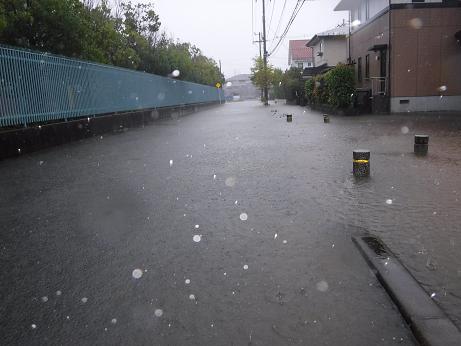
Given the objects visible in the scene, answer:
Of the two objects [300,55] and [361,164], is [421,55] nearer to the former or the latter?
[361,164]

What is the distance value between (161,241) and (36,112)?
9.82m

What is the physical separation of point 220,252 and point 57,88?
1196 cm

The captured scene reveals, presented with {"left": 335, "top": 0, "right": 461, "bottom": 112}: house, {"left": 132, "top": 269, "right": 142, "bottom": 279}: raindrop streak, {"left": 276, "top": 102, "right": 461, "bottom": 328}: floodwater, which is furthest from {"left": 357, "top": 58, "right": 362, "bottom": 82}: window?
{"left": 132, "top": 269, "right": 142, "bottom": 279}: raindrop streak

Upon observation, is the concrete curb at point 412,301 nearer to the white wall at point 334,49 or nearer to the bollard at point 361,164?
the bollard at point 361,164

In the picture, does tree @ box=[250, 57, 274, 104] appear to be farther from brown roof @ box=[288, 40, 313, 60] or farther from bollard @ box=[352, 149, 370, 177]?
bollard @ box=[352, 149, 370, 177]

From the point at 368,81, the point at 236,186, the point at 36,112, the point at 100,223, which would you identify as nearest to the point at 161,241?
the point at 100,223

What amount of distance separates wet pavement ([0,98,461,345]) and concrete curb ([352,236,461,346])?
0.07 metres

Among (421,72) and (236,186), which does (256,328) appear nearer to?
(236,186)

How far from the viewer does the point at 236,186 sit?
679cm

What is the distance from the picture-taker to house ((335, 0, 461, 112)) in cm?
2297

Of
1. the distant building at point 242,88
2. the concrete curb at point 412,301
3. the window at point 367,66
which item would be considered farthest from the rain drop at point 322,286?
the distant building at point 242,88

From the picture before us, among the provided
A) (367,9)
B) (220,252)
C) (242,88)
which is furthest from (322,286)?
(242,88)

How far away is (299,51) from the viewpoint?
85000 millimetres

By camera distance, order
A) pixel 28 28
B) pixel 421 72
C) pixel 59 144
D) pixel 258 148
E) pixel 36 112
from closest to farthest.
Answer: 1. pixel 258 148
2. pixel 36 112
3. pixel 59 144
4. pixel 28 28
5. pixel 421 72
